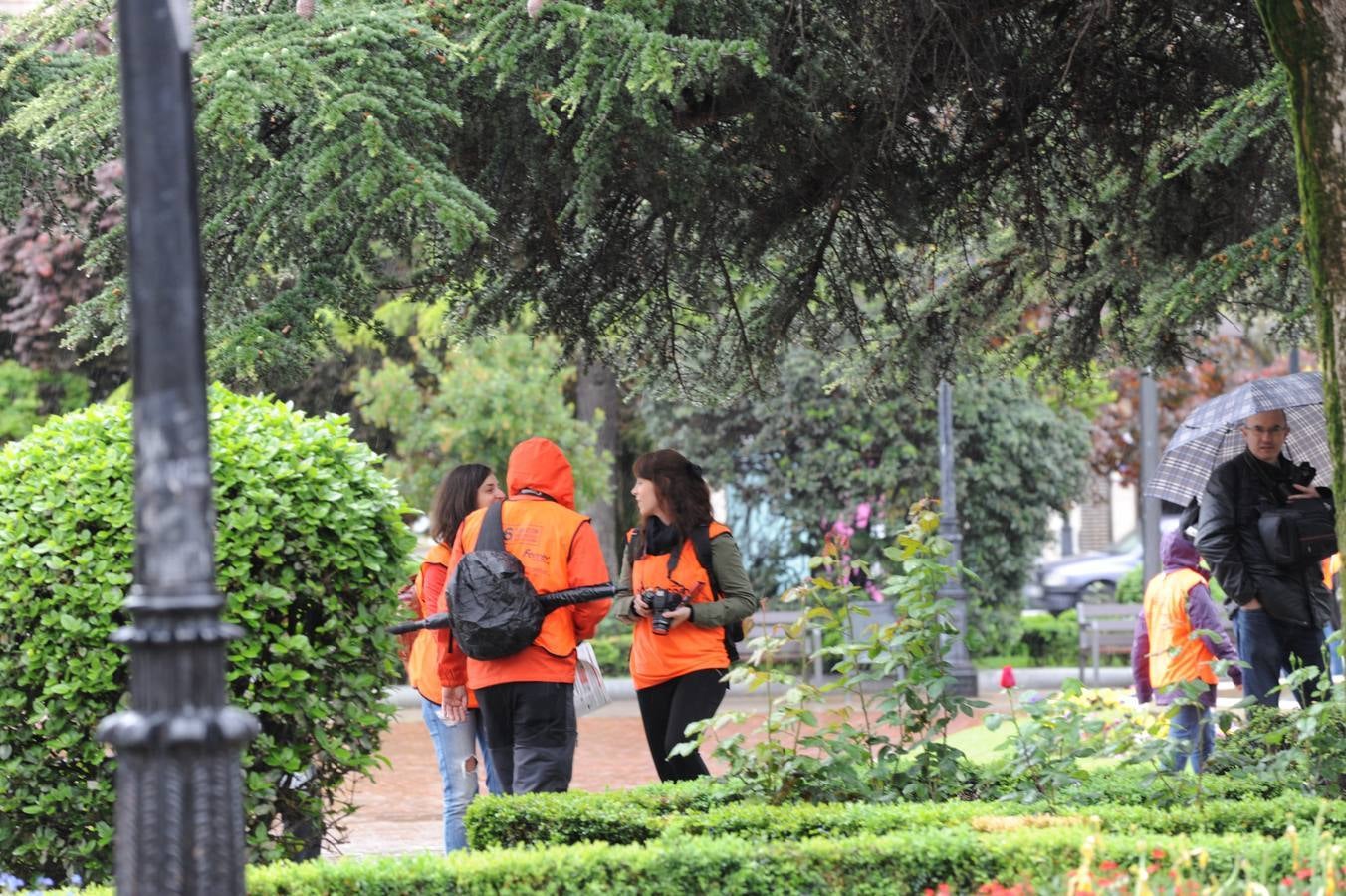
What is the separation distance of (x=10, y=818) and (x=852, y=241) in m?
4.76

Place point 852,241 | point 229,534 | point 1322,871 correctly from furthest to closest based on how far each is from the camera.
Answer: point 852,241, point 229,534, point 1322,871

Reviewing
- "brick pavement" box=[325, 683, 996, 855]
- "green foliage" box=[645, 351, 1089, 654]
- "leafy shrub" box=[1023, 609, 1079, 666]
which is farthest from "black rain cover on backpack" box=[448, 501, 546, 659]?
"leafy shrub" box=[1023, 609, 1079, 666]

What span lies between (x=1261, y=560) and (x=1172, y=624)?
0.80 meters

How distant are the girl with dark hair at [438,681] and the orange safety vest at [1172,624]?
3687 millimetres

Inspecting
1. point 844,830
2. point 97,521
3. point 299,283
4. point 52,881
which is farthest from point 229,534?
A: point 844,830

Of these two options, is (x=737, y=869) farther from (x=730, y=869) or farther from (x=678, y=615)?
(x=678, y=615)

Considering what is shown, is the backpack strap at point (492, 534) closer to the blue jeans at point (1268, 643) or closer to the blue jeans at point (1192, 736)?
the blue jeans at point (1192, 736)

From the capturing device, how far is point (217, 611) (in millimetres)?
2951

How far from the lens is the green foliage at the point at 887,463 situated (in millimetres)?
20688

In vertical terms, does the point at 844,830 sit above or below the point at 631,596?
below

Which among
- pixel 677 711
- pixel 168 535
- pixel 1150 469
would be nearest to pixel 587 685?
pixel 677 711

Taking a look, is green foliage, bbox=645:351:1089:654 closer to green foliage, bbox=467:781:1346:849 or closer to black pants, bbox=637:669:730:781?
black pants, bbox=637:669:730:781

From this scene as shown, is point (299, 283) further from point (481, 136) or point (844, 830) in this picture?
point (844, 830)

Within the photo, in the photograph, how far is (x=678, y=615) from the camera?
684cm
